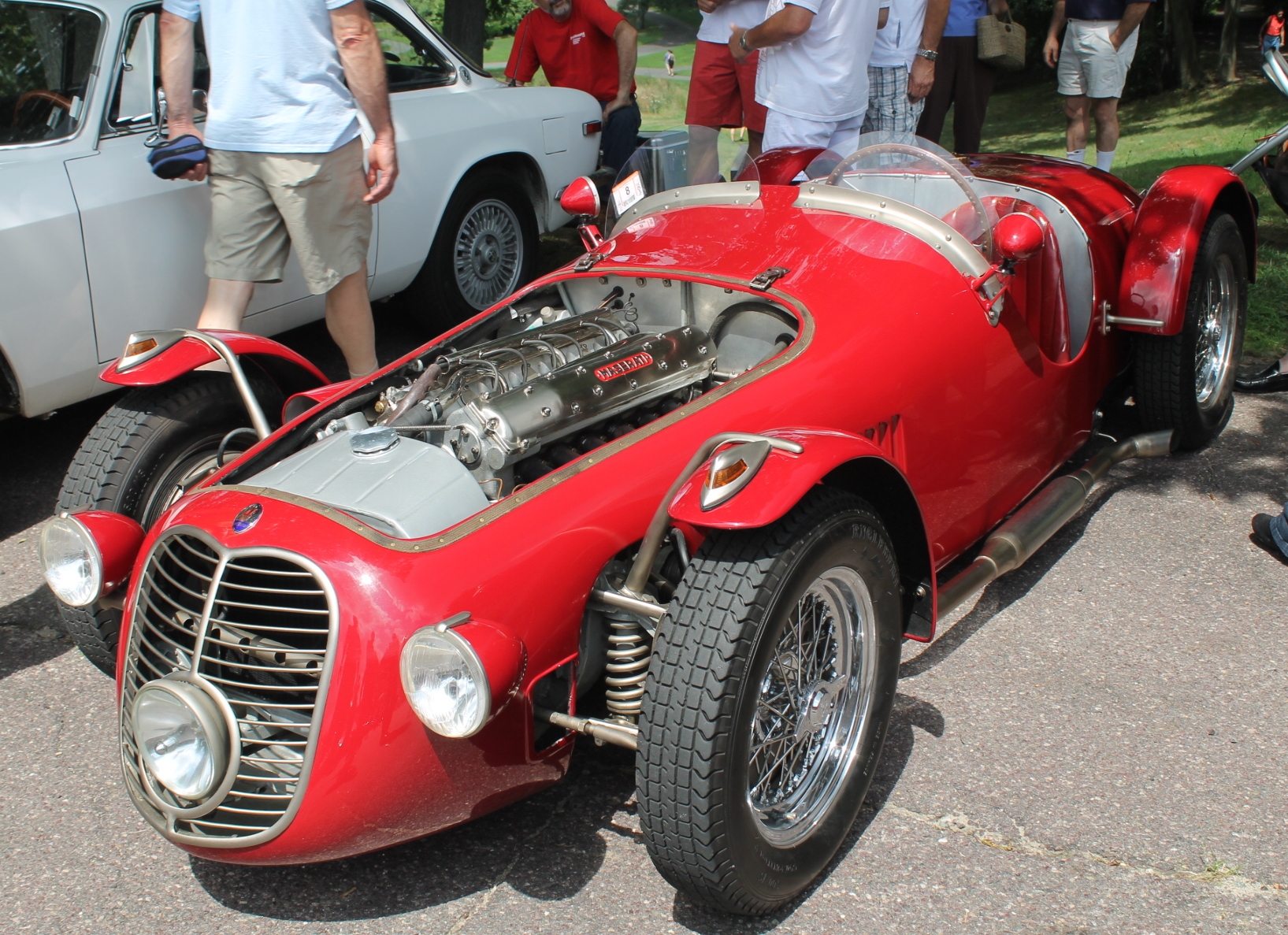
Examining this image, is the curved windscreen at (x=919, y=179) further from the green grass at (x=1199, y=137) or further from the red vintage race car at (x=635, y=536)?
the green grass at (x=1199, y=137)

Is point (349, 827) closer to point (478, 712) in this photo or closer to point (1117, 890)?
point (478, 712)

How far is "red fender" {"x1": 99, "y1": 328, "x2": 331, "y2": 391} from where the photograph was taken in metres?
2.92

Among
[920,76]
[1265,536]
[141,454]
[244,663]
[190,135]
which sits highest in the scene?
[920,76]

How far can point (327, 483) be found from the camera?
234cm

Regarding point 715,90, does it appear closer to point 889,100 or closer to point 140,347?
point 889,100

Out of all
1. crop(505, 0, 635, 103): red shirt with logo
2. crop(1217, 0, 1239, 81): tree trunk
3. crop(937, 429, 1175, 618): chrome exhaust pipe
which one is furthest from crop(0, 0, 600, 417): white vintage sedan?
crop(1217, 0, 1239, 81): tree trunk

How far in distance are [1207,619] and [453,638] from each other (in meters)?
2.39

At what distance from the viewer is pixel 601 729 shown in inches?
84.7

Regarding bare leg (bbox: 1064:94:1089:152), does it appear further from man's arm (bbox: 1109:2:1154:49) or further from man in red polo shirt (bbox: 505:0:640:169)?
man in red polo shirt (bbox: 505:0:640:169)

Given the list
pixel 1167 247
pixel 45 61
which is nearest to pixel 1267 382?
pixel 1167 247

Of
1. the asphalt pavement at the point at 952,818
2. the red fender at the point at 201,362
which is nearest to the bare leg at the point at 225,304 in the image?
the red fender at the point at 201,362

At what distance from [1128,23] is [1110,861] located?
19.4ft

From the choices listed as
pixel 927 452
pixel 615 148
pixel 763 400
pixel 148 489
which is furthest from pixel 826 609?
pixel 615 148

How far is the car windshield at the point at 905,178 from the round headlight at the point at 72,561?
2014 mm
